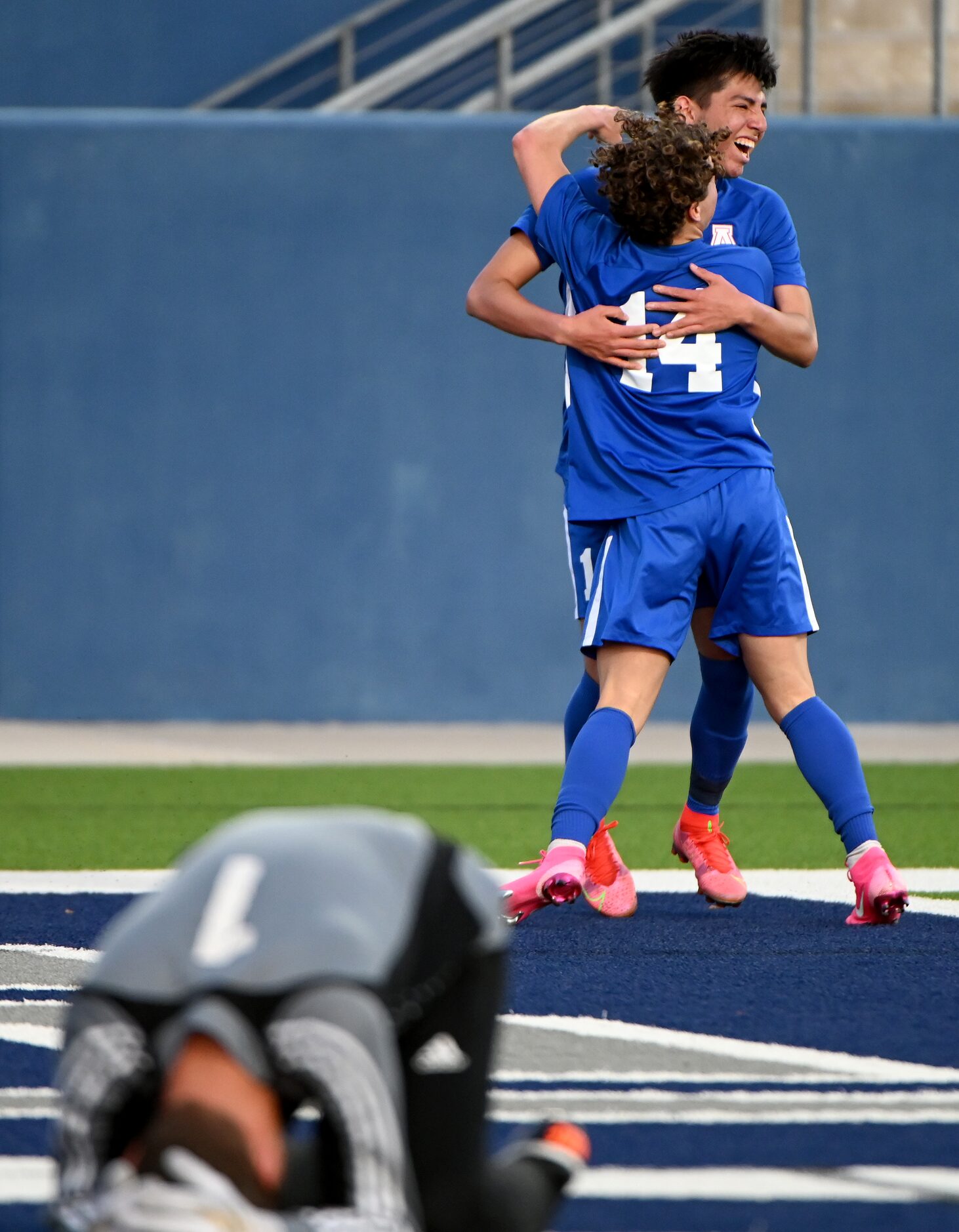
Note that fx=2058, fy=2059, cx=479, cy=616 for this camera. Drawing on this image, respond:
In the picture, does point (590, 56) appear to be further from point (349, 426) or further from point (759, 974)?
point (759, 974)

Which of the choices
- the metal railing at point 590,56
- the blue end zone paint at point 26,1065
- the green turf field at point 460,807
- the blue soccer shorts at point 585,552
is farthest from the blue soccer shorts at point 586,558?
the metal railing at point 590,56

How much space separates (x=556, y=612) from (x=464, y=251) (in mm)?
2306

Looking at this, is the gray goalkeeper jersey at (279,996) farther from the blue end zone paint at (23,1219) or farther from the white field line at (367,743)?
the white field line at (367,743)

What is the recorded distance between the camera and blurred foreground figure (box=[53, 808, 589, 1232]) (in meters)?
2.00

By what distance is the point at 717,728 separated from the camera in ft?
18.5

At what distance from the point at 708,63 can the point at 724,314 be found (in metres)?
0.78

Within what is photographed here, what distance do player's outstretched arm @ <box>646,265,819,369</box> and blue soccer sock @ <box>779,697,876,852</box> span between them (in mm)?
924

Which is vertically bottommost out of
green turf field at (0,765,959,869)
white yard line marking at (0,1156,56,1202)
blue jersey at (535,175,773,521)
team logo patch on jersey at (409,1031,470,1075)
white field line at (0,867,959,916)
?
green turf field at (0,765,959,869)

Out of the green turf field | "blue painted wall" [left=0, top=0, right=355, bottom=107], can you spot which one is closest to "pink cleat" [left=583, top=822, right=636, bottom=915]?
the green turf field

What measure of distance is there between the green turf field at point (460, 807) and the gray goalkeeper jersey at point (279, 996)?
4460 millimetres

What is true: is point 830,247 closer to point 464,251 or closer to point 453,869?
point 464,251

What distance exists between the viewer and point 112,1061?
7.00 feet

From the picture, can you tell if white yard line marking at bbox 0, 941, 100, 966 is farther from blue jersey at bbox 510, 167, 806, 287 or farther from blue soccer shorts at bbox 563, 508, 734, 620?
blue jersey at bbox 510, 167, 806, 287

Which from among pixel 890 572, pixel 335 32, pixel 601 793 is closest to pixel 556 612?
pixel 890 572
